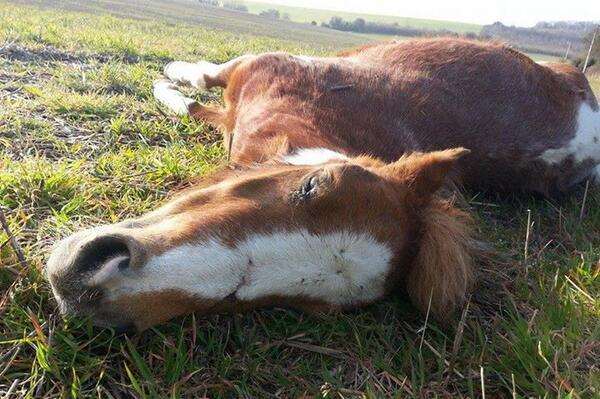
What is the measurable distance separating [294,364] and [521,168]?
2732 mm

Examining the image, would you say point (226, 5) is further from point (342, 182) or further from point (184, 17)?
point (342, 182)

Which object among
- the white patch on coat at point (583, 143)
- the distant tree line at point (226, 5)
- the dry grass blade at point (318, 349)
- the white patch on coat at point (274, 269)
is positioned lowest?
the distant tree line at point (226, 5)

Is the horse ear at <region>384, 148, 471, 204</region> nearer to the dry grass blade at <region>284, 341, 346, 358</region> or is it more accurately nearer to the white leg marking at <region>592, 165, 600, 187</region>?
the dry grass blade at <region>284, 341, 346, 358</region>

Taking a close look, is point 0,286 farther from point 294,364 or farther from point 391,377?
point 391,377

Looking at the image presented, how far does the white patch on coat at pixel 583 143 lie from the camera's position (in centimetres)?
426

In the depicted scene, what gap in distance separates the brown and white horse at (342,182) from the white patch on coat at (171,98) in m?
0.03

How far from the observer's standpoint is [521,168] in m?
4.13

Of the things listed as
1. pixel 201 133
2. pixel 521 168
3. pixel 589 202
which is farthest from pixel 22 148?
pixel 589 202

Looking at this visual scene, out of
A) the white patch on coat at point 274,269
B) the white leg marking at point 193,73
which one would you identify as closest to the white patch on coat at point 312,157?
the white patch on coat at point 274,269

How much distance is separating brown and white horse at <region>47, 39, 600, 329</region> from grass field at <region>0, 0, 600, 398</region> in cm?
16

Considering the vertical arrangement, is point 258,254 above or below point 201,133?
above

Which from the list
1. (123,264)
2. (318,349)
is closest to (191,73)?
(318,349)

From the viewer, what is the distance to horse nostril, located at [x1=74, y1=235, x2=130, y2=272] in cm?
171

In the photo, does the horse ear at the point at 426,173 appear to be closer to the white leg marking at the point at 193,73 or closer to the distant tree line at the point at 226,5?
the white leg marking at the point at 193,73
